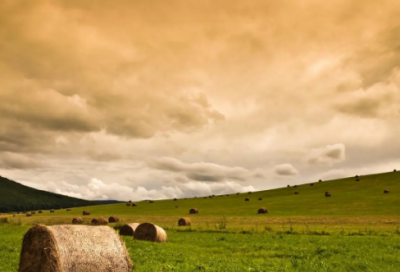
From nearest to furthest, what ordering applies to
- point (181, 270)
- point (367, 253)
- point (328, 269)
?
point (181, 270), point (328, 269), point (367, 253)

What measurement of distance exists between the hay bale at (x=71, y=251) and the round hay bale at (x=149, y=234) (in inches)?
444

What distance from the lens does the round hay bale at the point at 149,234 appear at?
2445 centimetres

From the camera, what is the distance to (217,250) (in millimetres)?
20984

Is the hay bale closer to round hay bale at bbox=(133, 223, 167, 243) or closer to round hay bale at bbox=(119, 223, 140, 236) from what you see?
round hay bale at bbox=(133, 223, 167, 243)

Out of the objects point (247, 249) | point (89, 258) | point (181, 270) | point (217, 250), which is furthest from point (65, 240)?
point (247, 249)

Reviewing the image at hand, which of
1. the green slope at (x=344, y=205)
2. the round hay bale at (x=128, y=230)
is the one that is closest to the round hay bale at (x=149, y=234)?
the round hay bale at (x=128, y=230)

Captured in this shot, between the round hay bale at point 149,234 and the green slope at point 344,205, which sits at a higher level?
the green slope at point 344,205

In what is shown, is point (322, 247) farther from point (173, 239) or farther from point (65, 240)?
point (65, 240)

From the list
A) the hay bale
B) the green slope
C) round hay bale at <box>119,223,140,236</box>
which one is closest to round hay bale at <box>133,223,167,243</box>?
round hay bale at <box>119,223,140,236</box>

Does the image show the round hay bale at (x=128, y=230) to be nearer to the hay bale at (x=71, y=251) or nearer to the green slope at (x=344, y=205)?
the hay bale at (x=71, y=251)

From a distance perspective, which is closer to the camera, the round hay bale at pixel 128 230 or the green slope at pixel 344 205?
the round hay bale at pixel 128 230

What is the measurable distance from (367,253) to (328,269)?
5.39m

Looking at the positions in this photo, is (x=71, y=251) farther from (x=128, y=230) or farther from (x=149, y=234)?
(x=128, y=230)

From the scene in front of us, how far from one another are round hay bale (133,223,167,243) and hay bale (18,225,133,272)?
1128 cm
